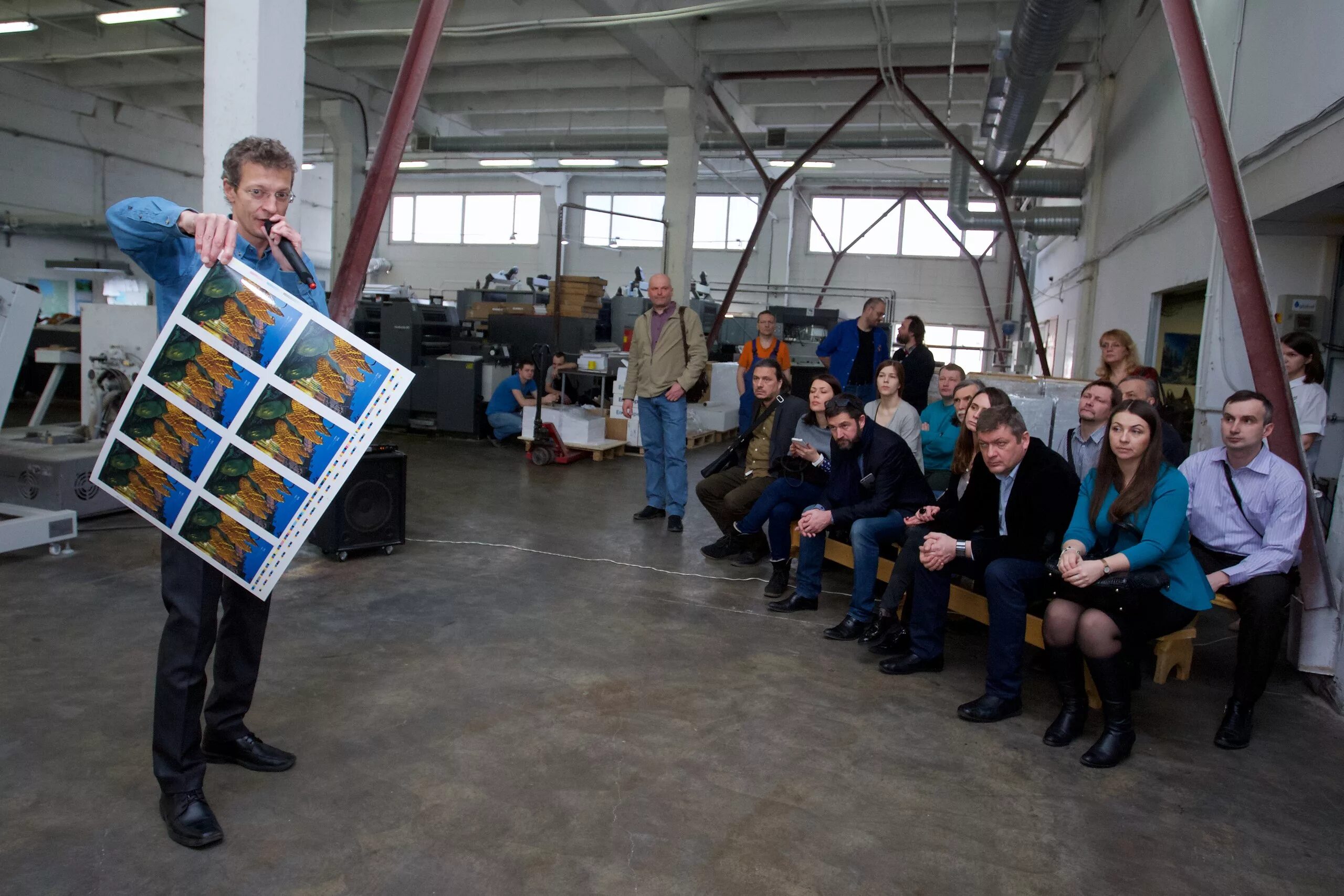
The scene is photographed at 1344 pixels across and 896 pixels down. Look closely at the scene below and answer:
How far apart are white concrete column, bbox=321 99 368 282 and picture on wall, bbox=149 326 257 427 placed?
37.3 ft

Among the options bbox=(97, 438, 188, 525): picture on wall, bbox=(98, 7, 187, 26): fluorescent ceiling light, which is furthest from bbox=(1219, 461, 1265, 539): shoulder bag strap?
bbox=(98, 7, 187, 26): fluorescent ceiling light

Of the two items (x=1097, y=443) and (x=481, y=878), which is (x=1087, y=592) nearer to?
(x=1097, y=443)

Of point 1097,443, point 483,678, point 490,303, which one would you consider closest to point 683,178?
point 490,303

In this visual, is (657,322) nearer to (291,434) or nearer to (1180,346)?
(291,434)

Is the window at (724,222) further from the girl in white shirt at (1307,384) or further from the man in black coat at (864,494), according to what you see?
the man in black coat at (864,494)

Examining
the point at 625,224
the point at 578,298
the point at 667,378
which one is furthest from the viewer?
the point at 625,224

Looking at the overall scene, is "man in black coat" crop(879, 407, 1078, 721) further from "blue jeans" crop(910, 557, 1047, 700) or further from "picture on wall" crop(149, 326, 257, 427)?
"picture on wall" crop(149, 326, 257, 427)

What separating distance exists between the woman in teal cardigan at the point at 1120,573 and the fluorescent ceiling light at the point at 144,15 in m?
9.98

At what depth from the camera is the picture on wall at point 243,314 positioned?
6.66 feet

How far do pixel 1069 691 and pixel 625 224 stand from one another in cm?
1901

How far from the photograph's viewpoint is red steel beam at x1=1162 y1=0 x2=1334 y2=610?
11.2ft

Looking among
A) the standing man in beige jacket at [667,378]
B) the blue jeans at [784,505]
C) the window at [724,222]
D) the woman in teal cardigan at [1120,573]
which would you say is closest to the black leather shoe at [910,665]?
the woman in teal cardigan at [1120,573]

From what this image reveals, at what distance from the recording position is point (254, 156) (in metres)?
2.02

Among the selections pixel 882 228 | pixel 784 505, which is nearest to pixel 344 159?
pixel 784 505
